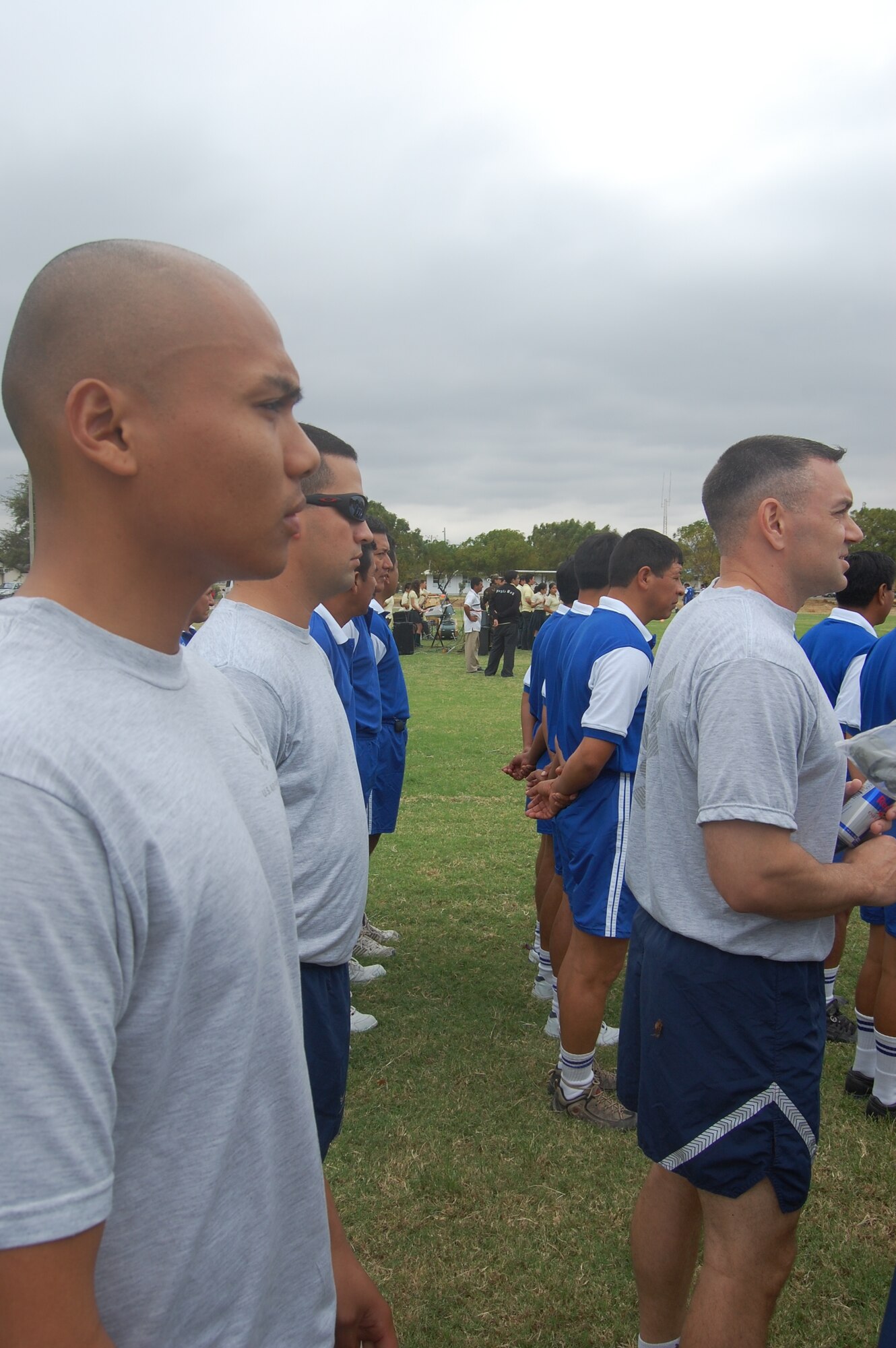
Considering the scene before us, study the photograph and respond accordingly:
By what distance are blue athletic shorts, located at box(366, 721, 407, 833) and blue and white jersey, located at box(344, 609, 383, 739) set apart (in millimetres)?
494

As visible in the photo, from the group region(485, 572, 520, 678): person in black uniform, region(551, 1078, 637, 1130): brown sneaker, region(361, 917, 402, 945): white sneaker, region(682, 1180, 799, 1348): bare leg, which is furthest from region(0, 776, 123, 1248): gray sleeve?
region(485, 572, 520, 678): person in black uniform

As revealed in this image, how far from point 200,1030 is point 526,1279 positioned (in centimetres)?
275

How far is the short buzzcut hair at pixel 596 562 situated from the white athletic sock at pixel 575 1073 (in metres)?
2.38

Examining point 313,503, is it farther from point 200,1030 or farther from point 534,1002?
point 534,1002

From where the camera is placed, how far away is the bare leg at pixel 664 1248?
2457mm

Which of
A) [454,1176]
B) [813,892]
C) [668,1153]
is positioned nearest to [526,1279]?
[454,1176]

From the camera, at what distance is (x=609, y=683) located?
3990 mm

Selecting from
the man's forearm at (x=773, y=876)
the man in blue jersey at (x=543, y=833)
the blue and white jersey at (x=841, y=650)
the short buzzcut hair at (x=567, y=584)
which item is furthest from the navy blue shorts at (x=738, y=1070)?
the short buzzcut hair at (x=567, y=584)

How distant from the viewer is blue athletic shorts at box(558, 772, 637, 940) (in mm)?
3982

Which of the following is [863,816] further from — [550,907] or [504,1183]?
[550,907]

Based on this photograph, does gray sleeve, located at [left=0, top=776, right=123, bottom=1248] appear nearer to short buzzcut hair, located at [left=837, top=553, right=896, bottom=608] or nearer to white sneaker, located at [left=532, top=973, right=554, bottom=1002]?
white sneaker, located at [left=532, top=973, right=554, bottom=1002]

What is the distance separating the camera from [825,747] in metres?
2.22

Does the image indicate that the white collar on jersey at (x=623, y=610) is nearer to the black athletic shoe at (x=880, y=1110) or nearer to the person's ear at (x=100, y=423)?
the black athletic shoe at (x=880, y=1110)

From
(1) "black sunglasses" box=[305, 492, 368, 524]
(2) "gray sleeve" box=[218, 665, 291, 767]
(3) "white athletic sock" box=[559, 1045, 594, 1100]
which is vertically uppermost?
(1) "black sunglasses" box=[305, 492, 368, 524]
